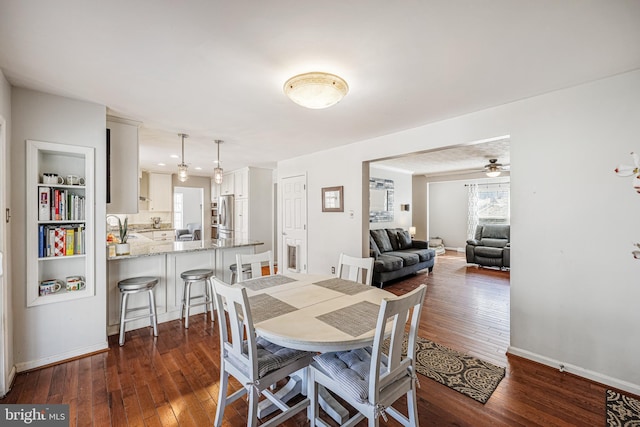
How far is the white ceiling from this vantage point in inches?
54.3

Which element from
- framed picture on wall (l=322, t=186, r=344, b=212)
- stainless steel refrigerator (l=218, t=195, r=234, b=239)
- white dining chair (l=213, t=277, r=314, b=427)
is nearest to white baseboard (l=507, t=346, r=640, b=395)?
white dining chair (l=213, t=277, r=314, b=427)

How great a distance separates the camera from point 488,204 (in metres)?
7.88

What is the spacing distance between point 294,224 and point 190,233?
155 inches

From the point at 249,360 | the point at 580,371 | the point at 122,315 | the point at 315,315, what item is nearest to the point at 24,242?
the point at 122,315

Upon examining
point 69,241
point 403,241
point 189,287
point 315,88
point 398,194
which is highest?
point 315,88

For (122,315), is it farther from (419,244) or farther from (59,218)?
(419,244)

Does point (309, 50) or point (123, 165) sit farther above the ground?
point (309, 50)

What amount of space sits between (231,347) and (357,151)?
3.23m

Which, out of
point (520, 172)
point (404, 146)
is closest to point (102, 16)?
point (404, 146)

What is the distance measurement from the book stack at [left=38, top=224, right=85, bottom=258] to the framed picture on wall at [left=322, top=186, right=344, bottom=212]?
315cm

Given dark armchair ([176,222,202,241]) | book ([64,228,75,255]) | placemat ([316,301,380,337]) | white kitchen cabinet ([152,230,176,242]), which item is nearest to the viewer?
placemat ([316,301,380,337])

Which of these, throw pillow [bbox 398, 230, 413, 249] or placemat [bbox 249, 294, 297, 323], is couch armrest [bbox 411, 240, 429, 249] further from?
placemat [bbox 249, 294, 297, 323]

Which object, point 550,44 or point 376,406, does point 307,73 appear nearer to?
point 550,44

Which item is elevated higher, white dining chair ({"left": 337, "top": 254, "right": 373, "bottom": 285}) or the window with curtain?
the window with curtain
